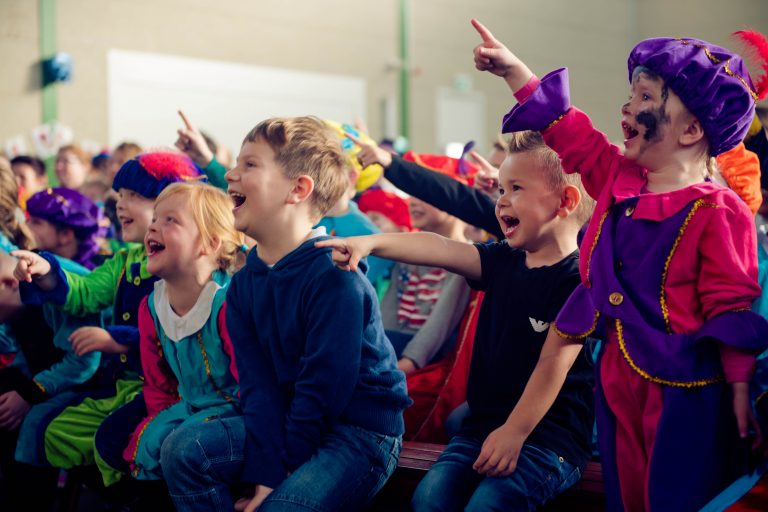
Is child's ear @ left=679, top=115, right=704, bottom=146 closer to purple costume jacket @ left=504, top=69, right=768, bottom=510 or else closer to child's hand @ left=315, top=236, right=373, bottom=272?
purple costume jacket @ left=504, top=69, right=768, bottom=510

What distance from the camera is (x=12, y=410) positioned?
2.91 m

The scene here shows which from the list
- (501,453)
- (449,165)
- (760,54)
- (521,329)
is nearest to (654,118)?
(760,54)

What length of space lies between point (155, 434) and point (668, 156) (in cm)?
154

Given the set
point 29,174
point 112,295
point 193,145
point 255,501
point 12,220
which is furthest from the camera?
point 29,174

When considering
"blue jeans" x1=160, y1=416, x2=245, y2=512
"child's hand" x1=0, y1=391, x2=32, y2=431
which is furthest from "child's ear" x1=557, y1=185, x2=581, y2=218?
"child's hand" x1=0, y1=391, x2=32, y2=431

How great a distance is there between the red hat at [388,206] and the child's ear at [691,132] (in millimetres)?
2348

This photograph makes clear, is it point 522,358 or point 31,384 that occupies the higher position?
point 522,358

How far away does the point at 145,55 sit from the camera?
30.1 ft

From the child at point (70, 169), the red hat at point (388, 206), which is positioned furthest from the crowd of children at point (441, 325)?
the child at point (70, 169)

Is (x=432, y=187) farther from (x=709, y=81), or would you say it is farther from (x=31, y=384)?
(x=31, y=384)

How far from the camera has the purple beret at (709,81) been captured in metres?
1.65

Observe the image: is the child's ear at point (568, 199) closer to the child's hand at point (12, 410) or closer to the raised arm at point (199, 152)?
the raised arm at point (199, 152)

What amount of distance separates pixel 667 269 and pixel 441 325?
134 centimetres

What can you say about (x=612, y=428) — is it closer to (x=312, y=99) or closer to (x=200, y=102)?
(x=200, y=102)
